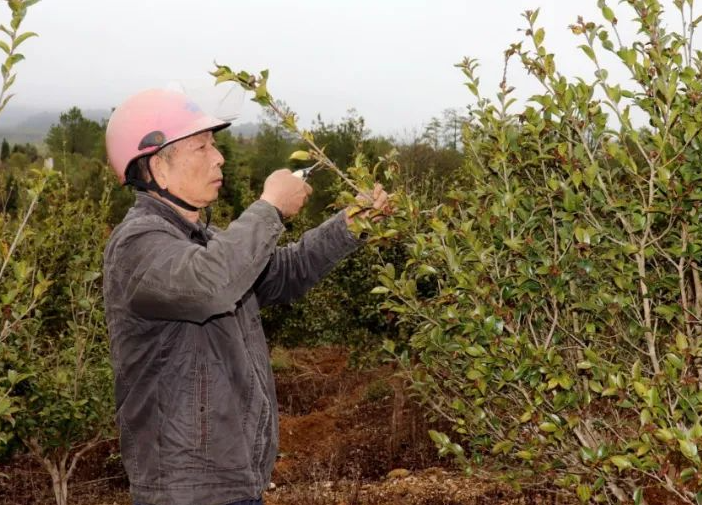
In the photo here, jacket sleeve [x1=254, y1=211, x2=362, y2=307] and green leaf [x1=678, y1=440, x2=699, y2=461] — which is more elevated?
jacket sleeve [x1=254, y1=211, x2=362, y2=307]

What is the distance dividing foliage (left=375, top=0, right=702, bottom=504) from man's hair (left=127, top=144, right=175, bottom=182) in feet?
3.04

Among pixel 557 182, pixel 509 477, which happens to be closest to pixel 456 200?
pixel 557 182

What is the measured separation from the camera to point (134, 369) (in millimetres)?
2664

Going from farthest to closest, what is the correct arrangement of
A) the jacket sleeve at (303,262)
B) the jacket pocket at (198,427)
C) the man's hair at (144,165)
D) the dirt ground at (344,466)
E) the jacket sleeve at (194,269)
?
the dirt ground at (344,466) < the jacket sleeve at (303,262) < the man's hair at (144,165) < the jacket pocket at (198,427) < the jacket sleeve at (194,269)

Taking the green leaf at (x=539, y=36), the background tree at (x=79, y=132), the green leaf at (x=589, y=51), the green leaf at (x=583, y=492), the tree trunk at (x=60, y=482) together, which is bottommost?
the tree trunk at (x=60, y=482)

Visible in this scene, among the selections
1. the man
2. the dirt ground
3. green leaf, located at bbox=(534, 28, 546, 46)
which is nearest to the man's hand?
the man

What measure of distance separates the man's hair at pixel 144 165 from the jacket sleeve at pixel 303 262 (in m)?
0.75

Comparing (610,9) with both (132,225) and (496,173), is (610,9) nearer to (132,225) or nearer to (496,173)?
(496,173)

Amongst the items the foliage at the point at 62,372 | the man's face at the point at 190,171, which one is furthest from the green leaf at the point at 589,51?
the foliage at the point at 62,372

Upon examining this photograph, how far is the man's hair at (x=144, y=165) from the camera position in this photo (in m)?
2.81

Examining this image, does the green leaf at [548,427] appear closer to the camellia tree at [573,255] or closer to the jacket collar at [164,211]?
the camellia tree at [573,255]

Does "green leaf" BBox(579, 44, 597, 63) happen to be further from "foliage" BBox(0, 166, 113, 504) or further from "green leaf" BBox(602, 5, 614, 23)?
"foliage" BBox(0, 166, 113, 504)

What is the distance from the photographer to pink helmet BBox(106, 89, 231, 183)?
2.74 m

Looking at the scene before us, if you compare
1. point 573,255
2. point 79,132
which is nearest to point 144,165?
point 573,255
